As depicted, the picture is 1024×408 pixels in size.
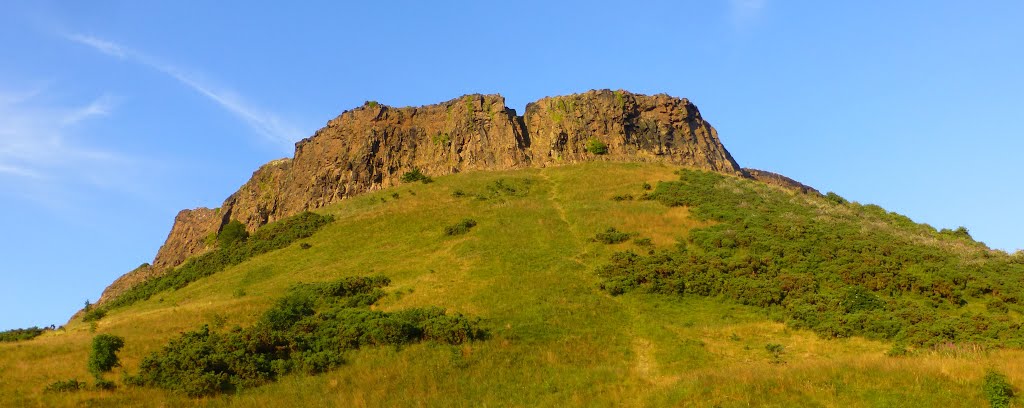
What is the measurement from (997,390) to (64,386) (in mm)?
26522

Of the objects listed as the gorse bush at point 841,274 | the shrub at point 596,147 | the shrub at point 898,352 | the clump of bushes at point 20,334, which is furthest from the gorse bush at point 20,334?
the shrub at point 596,147

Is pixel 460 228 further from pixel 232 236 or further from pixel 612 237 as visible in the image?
pixel 232 236

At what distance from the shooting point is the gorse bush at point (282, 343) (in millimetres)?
22141

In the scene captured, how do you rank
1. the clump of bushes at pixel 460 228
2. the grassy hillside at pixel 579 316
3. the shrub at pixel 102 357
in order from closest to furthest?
the grassy hillside at pixel 579 316, the shrub at pixel 102 357, the clump of bushes at pixel 460 228

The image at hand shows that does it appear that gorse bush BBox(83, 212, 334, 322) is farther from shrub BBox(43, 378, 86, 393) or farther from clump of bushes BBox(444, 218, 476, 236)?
shrub BBox(43, 378, 86, 393)

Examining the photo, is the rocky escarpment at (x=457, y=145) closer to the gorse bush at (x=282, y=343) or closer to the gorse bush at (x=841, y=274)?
the gorse bush at (x=841, y=274)

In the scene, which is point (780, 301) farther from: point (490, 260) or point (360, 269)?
point (360, 269)

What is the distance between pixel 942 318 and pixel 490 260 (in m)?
22.9

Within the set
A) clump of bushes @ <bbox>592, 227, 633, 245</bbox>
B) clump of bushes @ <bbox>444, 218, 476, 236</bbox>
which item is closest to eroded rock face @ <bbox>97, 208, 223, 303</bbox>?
clump of bushes @ <bbox>444, 218, 476, 236</bbox>

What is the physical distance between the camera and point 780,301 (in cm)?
3319

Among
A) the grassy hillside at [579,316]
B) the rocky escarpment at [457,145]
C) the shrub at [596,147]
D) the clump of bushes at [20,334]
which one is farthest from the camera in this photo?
the shrub at [596,147]

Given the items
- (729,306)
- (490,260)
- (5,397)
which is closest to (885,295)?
(729,306)

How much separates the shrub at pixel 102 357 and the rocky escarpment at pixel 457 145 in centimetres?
5142

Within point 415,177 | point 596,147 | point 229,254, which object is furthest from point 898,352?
point 415,177
